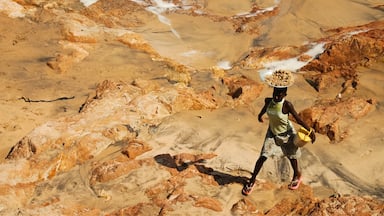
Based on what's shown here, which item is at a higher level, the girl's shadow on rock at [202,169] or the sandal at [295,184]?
the sandal at [295,184]

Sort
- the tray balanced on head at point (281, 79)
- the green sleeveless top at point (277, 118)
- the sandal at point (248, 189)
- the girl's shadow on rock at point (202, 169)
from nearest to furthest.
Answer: the tray balanced on head at point (281, 79)
the green sleeveless top at point (277, 118)
the sandal at point (248, 189)
the girl's shadow on rock at point (202, 169)

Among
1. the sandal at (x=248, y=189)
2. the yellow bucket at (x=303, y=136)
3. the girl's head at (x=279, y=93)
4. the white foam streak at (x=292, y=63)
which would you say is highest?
the girl's head at (x=279, y=93)

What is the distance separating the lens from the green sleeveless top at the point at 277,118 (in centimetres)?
359

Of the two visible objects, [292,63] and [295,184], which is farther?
[292,63]

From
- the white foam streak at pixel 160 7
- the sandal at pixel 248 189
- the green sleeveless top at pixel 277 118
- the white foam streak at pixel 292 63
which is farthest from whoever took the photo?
the white foam streak at pixel 160 7

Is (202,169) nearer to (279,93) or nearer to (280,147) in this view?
(280,147)

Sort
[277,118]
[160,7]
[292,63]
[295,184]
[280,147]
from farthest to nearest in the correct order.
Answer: [160,7], [292,63], [295,184], [280,147], [277,118]

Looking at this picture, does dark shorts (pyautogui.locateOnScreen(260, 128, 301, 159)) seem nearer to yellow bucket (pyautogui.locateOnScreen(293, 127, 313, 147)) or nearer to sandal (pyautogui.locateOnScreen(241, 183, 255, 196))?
yellow bucket (pyautogui.locateOnScreen(293, 127, 313, 147))

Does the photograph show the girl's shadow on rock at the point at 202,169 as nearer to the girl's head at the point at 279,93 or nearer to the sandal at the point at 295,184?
the sandal at the point at 295,184

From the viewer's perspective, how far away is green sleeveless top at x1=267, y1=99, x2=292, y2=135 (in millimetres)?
3590

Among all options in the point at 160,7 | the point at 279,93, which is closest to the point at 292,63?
the point at 279,93

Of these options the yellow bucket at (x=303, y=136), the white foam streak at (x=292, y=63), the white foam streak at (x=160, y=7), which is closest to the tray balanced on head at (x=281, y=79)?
the yellow bucket at (x=303, y=136)

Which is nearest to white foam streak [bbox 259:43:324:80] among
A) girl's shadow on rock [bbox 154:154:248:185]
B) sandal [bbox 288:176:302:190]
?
girl's shadow on rock [bbox 154:154:248:185]

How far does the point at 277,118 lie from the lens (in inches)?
143
